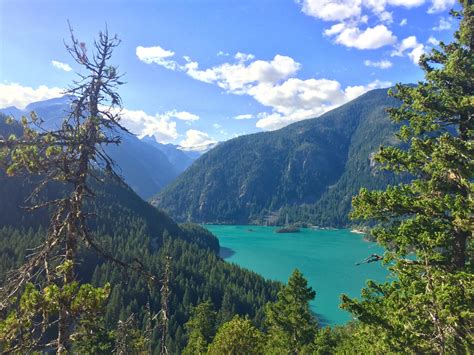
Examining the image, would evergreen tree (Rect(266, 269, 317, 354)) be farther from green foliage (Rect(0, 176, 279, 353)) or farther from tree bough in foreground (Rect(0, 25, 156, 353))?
green foliage (Rect(0, 176, 279, 353))

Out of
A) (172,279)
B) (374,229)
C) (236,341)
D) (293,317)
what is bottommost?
(172,279)

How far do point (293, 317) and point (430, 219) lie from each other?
100 ft

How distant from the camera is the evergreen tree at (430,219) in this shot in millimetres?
13125

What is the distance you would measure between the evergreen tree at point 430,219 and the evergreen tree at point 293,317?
87.0ft

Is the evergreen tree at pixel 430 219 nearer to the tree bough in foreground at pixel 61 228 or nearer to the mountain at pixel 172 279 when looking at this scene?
Result: the tree bough in foreground at pixel 61 228

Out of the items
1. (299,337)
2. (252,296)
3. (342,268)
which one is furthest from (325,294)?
(299,337)

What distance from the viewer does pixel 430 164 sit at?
15.1 metres

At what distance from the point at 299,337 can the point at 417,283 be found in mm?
31693

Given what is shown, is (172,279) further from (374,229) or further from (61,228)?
(61,228)

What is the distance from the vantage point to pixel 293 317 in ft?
138

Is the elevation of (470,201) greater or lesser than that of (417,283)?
greater

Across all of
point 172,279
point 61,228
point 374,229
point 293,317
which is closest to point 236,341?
point 293,317

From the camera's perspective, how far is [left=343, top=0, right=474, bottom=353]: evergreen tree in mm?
13125

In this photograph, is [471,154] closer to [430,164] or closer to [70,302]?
[430,164]
